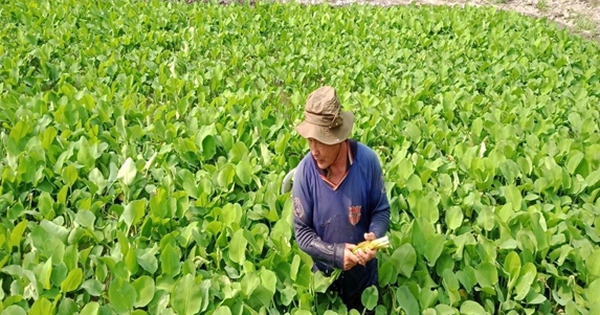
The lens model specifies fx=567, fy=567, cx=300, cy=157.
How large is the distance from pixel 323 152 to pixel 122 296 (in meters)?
1.10

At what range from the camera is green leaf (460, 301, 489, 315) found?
→ 2449 millimetres

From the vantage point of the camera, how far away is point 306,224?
2.20m

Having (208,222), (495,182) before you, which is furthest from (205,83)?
(495,182)

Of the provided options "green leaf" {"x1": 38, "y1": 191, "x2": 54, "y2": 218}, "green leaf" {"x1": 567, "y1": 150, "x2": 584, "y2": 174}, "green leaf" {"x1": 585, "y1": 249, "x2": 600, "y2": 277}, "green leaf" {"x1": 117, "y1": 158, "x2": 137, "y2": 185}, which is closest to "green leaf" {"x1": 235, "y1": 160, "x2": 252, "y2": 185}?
"green leaf" {"x1": 117, "y1": 158, "x2": 137, "y2": 185}

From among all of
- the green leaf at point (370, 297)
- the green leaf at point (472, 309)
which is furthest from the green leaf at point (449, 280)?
the green leaf at point (370, 297)

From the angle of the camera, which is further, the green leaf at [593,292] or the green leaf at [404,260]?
the green leaf at [404,260]

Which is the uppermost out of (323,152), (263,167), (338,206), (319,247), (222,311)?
(323,152)

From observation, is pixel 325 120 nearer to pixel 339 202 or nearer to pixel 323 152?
pixel 323 152

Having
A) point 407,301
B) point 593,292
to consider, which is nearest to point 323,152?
point 407,301

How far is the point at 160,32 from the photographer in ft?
20.5

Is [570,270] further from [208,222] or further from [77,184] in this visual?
[77,184]

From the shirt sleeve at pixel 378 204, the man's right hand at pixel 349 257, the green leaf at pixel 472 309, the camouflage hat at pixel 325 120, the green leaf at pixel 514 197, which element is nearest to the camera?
the camouflage hat at pixel 325 120

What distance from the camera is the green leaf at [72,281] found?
246 centimetres

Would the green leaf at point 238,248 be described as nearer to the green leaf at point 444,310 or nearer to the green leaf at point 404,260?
the green leaf at point 404,260
